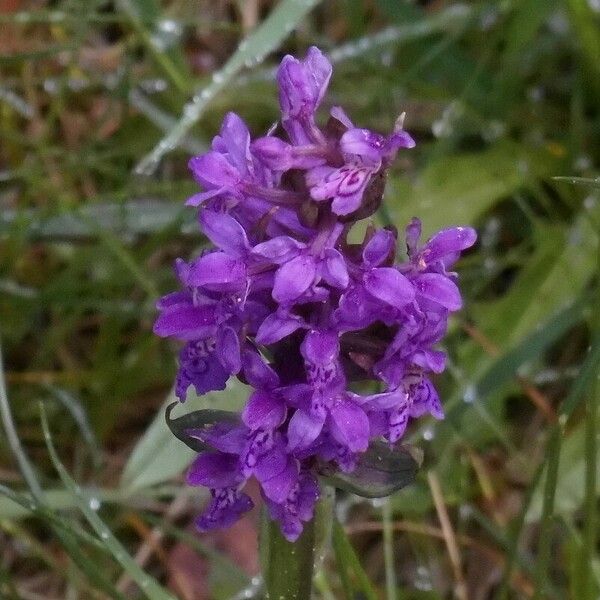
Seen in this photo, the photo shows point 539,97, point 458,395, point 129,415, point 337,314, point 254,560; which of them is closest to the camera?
point 337,314

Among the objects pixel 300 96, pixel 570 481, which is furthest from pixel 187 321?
pixel 570 481

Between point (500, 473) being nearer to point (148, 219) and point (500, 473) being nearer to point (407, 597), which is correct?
point (407, 597)

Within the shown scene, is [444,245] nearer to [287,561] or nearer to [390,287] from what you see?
[390,287]

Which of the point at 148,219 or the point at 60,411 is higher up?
the point at 148,219

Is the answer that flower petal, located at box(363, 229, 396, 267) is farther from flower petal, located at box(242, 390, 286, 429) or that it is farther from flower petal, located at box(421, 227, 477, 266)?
flower petal, located at box(242, 390, 286, 429)

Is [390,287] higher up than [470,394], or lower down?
higher up

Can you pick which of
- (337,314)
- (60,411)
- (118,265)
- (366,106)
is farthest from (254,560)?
(337,314)
